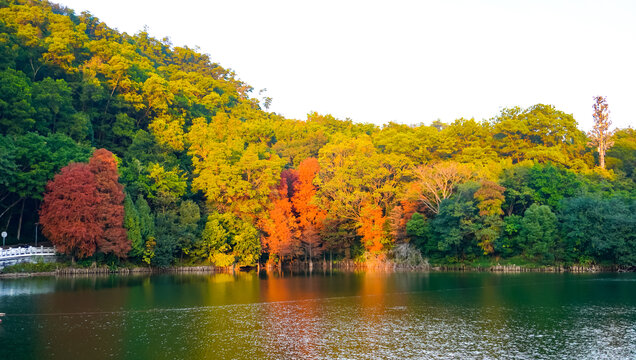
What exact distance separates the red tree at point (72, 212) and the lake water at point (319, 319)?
380cm

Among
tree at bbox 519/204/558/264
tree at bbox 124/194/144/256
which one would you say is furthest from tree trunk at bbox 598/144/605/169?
tree at bbox 124/194/144/256

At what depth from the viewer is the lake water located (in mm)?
17359

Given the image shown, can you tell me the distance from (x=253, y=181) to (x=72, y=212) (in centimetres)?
1758

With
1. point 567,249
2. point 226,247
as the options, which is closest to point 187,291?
point 226,247

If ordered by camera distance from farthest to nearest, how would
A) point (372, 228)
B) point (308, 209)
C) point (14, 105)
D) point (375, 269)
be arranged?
point (308, 209)
point (372, 228)
point (375, 269)
point (14, 105)

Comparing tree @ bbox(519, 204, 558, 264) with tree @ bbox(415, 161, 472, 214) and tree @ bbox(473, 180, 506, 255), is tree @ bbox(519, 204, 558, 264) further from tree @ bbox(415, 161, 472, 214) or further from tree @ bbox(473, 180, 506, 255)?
tree @ bbox(415, 161, 472, 214)

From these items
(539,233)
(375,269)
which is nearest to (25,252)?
(375,269)

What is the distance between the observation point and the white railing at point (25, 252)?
3838cm

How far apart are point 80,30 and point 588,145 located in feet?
191

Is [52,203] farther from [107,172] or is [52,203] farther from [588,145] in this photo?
[588,145]

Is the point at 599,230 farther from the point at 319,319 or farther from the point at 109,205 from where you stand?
the point at 109,205

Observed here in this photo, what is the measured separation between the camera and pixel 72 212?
130 feet

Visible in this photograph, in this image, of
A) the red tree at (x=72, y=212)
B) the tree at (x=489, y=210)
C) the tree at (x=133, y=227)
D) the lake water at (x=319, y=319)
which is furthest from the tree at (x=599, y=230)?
the red tree at (x=72, y=212)

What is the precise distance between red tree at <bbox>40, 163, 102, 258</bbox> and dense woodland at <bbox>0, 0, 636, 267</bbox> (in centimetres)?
11
